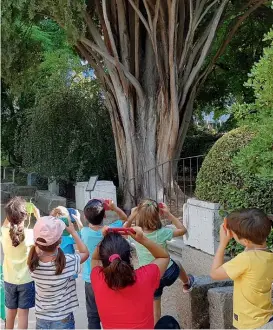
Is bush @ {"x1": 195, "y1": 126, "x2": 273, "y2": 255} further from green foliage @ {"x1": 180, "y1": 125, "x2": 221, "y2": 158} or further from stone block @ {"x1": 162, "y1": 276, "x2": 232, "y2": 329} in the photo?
green foliage @ {"x1": 180, "y1": 125, "x2": 221, "y2": 158}

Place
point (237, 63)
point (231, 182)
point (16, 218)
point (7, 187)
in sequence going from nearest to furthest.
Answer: point (16, 218)
point (231, 182)
point (237, 63)
point (7, 187)

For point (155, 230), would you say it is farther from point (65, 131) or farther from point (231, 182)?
point (65, 131)

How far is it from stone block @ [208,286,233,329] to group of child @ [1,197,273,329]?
0.39 meters

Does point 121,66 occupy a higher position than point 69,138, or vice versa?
point 121,66

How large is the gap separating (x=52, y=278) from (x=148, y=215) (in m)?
1.01

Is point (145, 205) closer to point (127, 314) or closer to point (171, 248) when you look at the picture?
point (127, 314)

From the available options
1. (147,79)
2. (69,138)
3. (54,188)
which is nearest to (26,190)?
(54,188)

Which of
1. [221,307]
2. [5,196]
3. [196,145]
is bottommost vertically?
[221,307]

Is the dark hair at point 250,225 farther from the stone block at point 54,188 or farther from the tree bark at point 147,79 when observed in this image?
the stone block at point 54,188

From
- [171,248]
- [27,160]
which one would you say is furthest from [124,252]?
[27,160]

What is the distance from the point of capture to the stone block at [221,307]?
404 cm

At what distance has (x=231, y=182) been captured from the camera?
218 inches

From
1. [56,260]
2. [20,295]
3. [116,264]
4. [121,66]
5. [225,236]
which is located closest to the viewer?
[116,264]

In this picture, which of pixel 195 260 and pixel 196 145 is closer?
pixel 195 260
